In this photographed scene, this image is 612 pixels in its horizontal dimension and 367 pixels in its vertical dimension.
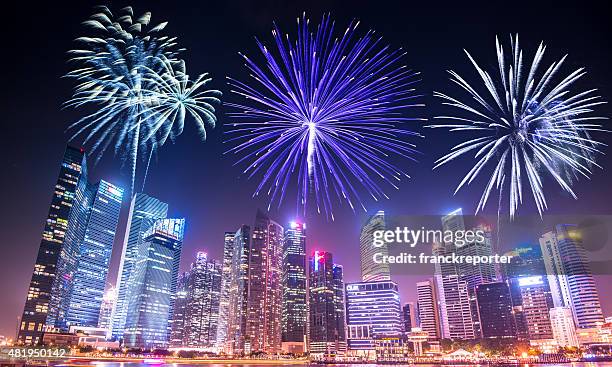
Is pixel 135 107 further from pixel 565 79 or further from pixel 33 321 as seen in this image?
pixel 33 321

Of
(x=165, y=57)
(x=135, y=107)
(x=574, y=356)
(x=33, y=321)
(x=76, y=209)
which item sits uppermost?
(x=76, y=209)

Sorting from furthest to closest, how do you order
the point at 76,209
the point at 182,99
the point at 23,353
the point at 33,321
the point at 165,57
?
1. the point at 76,209
2. the point at 33,321
3. the point at 23,353
4. the point at 182,99
5. the point at 165,57

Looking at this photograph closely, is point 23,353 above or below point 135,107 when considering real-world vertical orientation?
below

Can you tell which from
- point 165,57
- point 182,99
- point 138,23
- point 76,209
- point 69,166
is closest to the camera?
point 138,23

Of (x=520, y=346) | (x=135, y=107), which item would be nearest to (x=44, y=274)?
(x=135, y=107)

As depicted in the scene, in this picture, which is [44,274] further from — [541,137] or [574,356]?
[574,356]

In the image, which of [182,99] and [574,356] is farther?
[574,356]

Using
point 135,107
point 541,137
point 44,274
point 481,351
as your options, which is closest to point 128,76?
point 135,107
